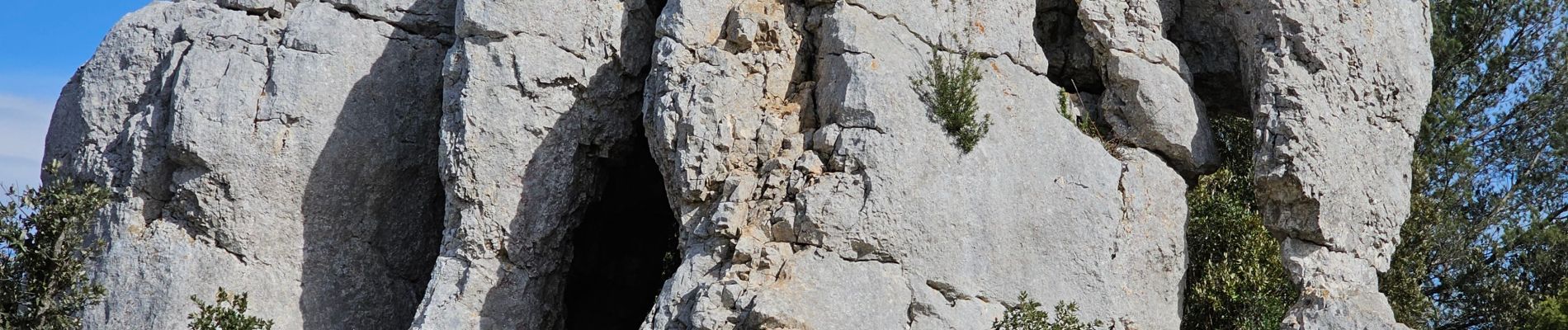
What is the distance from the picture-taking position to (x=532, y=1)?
15.5m

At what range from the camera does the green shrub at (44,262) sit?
14.5 meters

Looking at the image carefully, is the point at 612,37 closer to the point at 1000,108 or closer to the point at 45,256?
the point at 1000,108


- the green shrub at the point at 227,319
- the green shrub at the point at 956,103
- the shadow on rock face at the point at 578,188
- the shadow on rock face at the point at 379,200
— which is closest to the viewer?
the green shrub at the point at 227,319

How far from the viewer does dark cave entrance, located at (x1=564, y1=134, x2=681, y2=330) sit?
17766mm

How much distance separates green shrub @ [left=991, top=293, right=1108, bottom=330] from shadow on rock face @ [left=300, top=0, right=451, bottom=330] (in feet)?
22.9

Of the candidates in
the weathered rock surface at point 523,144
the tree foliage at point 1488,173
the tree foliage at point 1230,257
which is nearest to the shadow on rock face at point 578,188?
the weathered rock surface at point 523,144

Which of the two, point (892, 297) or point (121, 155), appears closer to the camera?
point (892, 297)

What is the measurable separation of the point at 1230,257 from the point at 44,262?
1378 cm

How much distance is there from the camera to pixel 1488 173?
2412 centimetres

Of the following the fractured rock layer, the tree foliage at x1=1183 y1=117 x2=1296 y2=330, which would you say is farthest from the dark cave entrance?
the tree foliage at x1=1183 y1=117 x2=1296 y2=330

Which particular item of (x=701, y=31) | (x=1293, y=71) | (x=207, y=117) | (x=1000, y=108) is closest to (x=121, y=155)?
(x=207, y=117)

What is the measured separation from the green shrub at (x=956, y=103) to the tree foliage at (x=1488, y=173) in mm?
9832

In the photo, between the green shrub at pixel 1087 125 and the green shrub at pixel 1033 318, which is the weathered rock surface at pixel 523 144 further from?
the green shrub at pixel 1033 318

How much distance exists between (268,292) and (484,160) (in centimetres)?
306
